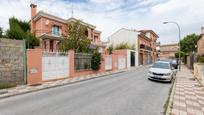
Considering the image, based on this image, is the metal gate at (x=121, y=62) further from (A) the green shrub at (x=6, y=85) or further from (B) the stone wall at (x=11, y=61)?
(A) the green shrub at (x=6, y=85)

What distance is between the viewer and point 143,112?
673 centimetres

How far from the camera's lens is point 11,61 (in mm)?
11906

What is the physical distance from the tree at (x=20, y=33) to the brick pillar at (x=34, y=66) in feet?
31.3

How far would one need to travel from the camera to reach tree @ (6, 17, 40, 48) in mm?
23069

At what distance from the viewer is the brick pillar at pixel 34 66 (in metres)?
12.9

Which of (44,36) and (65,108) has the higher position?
(44,36)

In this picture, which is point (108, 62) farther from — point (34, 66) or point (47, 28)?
point (34, 66)

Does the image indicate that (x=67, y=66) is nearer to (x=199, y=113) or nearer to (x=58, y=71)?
(x=58, y=71)

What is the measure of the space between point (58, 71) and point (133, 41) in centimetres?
3155

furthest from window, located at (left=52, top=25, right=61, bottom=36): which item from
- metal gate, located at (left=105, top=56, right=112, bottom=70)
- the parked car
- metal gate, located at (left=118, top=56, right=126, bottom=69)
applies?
the parked car

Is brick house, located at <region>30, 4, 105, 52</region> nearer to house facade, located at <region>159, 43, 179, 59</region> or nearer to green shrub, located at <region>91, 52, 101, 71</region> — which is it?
green shrub, located at <region>91, 52, 101, 71</region>

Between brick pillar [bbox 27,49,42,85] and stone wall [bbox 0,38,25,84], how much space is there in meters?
0.55

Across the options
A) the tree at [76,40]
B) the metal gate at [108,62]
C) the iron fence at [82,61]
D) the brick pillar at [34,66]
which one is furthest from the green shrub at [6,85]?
the metal gate at [108,62]

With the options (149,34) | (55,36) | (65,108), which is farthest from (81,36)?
(149,34)
